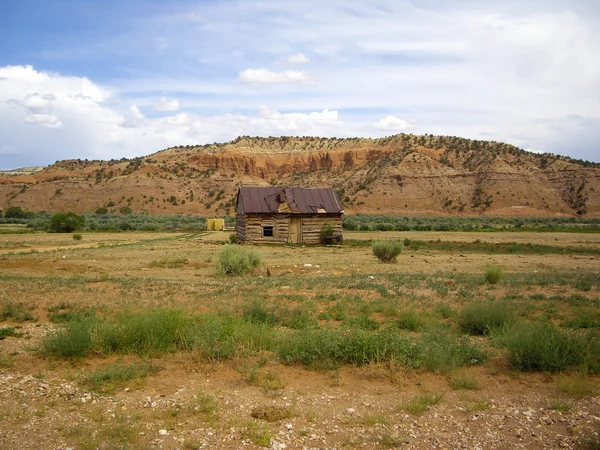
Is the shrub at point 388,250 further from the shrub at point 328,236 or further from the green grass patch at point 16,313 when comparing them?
the green grass patch at point 16,313

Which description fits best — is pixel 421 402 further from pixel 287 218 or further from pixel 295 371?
pixel 287 218

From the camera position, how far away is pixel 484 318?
8.57 metres

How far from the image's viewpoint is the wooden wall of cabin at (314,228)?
32125 millimetres

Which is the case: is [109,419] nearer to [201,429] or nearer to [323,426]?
[201,429]

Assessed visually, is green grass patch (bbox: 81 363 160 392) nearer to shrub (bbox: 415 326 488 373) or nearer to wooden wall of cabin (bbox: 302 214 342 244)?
shrub (bbox: 415 326 488 373)

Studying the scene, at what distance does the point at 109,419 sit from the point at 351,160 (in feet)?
303

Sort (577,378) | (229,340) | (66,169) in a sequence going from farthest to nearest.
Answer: (66,169), (229,340), (577,378)

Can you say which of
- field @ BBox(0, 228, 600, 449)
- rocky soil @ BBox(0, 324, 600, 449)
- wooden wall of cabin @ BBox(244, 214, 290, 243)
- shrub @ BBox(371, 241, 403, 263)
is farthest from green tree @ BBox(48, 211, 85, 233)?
rocky soil @ BBox(0, 324, 600, 449)

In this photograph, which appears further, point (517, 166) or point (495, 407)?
point (517, 166)

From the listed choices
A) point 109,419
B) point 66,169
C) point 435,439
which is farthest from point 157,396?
point 66,169

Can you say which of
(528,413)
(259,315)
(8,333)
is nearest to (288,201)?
(259,315)

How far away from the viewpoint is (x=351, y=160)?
9562 cm

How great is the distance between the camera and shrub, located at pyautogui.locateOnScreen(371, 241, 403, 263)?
21406mm

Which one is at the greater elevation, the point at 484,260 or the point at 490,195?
the point at 490,195
